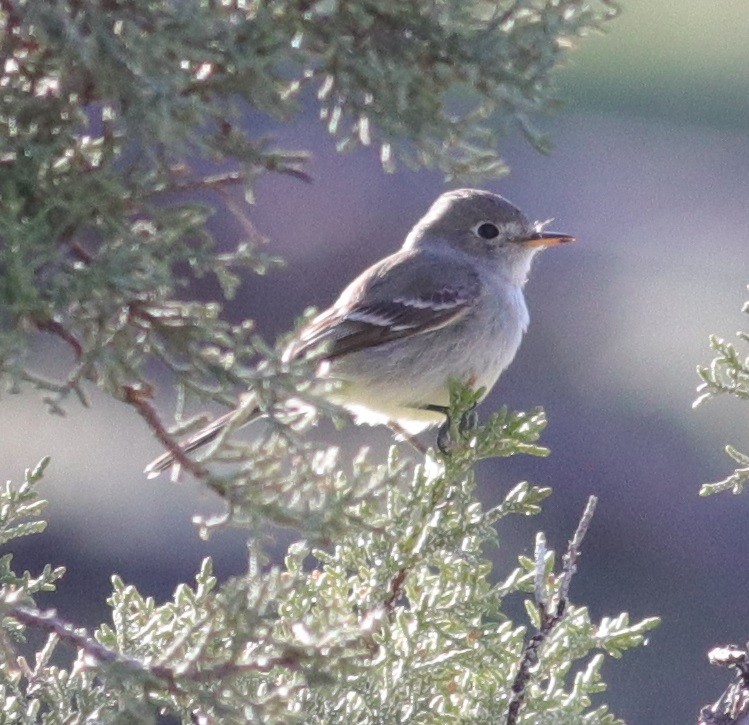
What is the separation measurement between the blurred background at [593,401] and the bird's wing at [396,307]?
341cm

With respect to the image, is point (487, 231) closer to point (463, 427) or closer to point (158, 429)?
point (463, 427)

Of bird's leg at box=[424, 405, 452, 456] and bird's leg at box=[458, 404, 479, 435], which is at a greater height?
bird's leg at box=[458, 404, 479, 435]

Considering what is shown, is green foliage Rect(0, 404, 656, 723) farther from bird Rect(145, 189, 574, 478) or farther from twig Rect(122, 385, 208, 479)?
bird Rect(145, 189, 574, 478)

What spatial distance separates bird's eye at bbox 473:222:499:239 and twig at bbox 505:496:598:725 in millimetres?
3187

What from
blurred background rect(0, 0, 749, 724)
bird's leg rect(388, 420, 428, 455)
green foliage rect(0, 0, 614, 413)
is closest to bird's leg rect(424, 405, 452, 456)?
bird's leg rect(388, 420, 428, 455)

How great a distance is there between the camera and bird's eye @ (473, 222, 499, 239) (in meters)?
5.99

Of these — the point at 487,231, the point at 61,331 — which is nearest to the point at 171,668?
the point at 61,331

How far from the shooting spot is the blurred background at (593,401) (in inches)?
A: 403

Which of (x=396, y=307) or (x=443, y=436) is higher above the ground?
(x=443, y=436)

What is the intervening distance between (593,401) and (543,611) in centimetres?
942

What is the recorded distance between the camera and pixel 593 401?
39.8ft

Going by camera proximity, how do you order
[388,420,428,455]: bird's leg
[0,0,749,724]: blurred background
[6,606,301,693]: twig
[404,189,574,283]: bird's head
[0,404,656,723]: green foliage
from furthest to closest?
[0,0,749,724]: blurred background, [404,189,574,283]: bird's head, [388,420,428,455]: bird's leg, [0,404,656,723]: green foliage, [6,606,301,693]: twig

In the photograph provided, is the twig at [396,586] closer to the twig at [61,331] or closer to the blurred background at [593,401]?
the twig at [61,331]

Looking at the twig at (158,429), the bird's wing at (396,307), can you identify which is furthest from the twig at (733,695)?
the bird's wing at (396,307)
